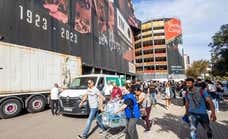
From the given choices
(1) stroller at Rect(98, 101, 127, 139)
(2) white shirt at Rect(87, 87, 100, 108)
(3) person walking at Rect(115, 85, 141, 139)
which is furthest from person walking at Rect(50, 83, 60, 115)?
(3) person walking at Rect(115, 85, 141, 139)

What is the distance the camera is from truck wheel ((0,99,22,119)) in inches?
397

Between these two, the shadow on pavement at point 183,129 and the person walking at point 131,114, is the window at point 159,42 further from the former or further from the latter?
the person walking at point 131,114

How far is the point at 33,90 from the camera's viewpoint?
11516mm

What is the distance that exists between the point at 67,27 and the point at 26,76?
450 inches

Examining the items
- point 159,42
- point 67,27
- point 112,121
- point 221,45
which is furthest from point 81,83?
point 159,42

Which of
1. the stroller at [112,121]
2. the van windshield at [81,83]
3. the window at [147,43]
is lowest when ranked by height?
the stroller at [112,121]

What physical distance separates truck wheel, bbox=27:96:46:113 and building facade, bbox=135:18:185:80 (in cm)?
6897

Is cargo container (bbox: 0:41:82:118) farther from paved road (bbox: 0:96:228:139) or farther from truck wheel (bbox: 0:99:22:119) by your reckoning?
paved road (bbox: 0:96:228:139)

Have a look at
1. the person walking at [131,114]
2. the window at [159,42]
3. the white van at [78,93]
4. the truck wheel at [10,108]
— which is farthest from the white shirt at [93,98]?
the window at [159,42]

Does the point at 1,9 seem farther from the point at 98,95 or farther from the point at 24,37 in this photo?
the point at 98,95

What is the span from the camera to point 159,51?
266ft

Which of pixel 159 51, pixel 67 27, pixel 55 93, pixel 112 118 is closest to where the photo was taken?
pixel 112 118

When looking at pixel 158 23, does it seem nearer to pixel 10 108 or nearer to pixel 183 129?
pixel 10 108

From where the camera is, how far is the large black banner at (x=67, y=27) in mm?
15047
